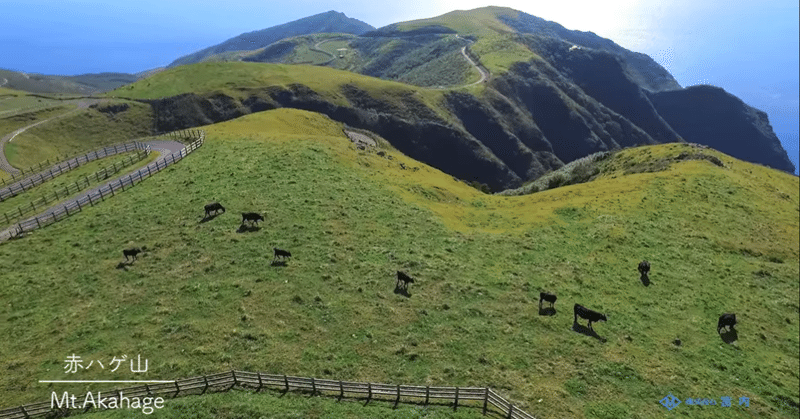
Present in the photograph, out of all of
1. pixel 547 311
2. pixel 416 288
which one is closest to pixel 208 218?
pixel 416 288

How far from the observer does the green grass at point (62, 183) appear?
46.9 meters

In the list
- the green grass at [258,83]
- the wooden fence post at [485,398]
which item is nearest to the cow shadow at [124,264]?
the wooden fence post at [485,398]

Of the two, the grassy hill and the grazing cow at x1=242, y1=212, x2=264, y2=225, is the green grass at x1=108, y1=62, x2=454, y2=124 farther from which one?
the grazing cow at x1=242, y1=212, x2=264, y2=225

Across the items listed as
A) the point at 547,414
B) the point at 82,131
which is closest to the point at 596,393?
the point at 547,414

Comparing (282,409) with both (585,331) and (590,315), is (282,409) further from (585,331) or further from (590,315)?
(590,315)

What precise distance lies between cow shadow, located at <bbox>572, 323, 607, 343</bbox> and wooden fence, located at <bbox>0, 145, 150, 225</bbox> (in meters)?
53.4

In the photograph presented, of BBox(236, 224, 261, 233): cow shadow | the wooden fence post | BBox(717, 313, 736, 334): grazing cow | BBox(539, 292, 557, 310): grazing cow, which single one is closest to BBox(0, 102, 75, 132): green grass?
BBox(236, 224, 261, 233): cow shadow

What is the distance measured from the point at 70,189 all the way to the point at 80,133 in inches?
2894

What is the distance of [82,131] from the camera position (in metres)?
109

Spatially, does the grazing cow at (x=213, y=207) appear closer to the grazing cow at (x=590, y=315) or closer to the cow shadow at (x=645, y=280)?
the grazing cow at (x=590, y=315)

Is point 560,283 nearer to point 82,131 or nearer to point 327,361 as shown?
point 327,361

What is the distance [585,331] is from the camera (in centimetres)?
2881

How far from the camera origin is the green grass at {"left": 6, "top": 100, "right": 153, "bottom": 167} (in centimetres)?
9038

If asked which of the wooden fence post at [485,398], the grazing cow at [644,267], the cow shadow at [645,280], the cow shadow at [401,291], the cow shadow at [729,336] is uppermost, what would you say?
the grazing cow at [644,267]
